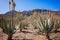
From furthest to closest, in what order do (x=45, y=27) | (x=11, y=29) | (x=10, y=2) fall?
(x=10, y=2), (x=11, y=29), (x=45, y=27)

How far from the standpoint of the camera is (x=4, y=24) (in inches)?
A: 534

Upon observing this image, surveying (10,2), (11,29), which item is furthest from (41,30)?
(10,2)

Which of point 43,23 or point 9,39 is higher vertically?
point 43,23

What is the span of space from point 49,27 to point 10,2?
228 inches

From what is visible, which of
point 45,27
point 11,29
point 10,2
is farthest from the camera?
point 10,2

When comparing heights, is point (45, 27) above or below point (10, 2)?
below

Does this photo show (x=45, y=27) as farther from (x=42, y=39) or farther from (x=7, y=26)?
(x=7, y=26)

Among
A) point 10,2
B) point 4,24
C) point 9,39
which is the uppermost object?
point 10,2

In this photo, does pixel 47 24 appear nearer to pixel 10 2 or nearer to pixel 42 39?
pixel 42 39

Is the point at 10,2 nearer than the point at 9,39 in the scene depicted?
No

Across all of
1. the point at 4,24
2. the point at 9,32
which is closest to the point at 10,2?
the point at 4,24

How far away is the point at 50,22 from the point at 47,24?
0.40 metres

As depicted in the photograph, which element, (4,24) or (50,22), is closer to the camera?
(50,22)

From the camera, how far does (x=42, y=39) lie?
12.2m
